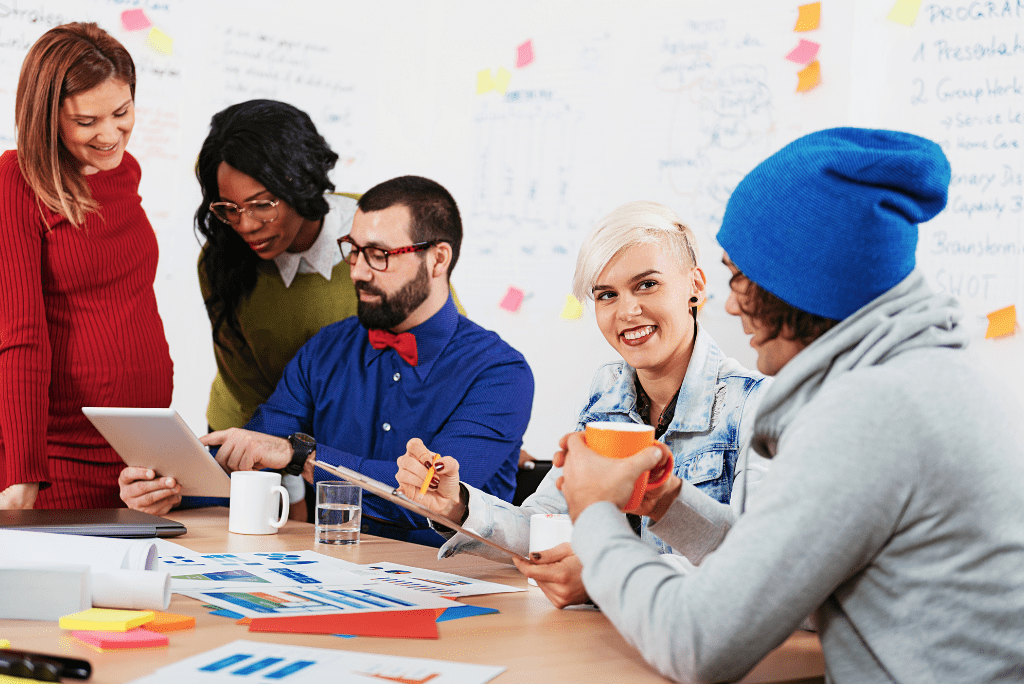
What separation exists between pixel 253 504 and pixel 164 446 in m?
0.23

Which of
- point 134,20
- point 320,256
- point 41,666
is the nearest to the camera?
point 41,666

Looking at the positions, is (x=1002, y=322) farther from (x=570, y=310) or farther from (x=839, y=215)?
(x=839, y=215)

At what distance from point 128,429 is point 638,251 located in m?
1.07

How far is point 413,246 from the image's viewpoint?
239 cm

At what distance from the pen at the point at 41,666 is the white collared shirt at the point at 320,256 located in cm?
206

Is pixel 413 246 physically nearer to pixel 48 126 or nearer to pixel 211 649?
pixel 48 126

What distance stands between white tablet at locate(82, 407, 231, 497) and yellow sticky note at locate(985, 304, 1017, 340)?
6.08ft

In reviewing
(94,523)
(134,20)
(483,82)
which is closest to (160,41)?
(134,20)

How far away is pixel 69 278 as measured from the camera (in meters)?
2.10

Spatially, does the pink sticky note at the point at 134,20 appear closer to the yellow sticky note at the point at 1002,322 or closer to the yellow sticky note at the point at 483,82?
the yellow sticky note at the point at 483,82

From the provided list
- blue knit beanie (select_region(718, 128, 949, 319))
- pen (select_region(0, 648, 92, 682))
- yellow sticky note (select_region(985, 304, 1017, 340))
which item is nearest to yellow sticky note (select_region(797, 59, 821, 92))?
yellow sticky note (select_region(985, 304, 1017, 340))

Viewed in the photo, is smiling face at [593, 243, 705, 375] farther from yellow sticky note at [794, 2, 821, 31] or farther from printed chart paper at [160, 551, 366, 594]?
yellow sticky note at [794, 2, 821, 31]

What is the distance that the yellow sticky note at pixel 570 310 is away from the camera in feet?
10.8

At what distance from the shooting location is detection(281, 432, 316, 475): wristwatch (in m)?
2.08
